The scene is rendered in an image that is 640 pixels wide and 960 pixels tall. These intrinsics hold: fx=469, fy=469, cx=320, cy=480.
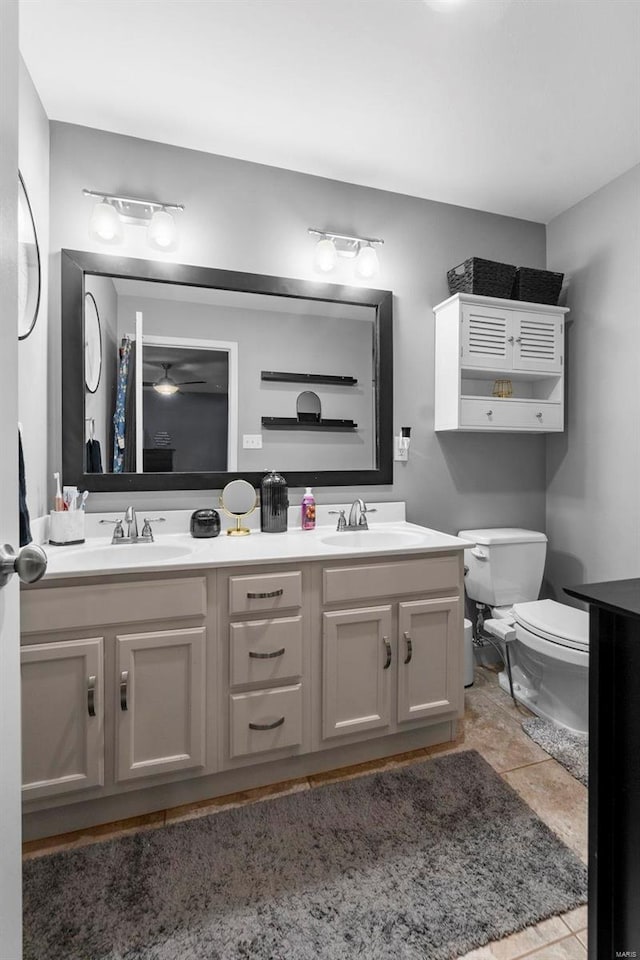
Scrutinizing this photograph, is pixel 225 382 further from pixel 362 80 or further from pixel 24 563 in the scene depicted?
pixel 24 563

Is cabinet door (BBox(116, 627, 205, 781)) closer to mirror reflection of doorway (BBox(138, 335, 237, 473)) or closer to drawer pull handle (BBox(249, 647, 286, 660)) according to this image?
drawer pull handle (BBox(249, 647, 286, 660))

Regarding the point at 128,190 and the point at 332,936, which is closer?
the point at 332,936

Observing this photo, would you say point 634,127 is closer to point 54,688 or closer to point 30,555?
point 30,555

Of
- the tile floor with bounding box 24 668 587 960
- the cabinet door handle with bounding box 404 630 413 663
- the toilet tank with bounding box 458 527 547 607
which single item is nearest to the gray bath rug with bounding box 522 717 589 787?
the tile floor with bounding box 24 668 587 960

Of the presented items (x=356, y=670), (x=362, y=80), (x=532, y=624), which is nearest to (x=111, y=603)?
(x=356, y=670)

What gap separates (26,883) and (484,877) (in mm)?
1260

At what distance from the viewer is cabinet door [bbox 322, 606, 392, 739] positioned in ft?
5.56

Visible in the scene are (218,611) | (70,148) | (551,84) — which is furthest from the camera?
(70,148)

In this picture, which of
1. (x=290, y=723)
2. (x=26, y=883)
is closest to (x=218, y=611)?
(x=290, y=723)

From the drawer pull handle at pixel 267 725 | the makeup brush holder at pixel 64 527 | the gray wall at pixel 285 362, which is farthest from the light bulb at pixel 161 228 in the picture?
the drawer pull handle at pixel 267 725

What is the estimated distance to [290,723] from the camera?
1649mm

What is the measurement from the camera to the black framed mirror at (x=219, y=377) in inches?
77.8

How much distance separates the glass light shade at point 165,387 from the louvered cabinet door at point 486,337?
1.39 m

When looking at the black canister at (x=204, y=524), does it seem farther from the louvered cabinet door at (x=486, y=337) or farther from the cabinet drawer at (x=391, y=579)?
the louvered cabinet door at (x=486, y=337)
